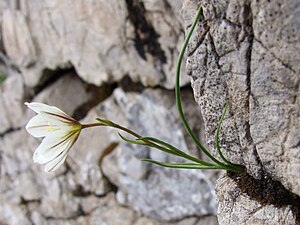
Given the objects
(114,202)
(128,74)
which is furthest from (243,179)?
(114,202)

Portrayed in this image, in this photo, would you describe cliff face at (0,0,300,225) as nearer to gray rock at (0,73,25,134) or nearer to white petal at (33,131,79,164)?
gray rock at (0,73,25,134)

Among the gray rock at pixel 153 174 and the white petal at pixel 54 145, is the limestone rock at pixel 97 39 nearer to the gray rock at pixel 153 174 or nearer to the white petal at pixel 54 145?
the gray rock at pixel 153 174

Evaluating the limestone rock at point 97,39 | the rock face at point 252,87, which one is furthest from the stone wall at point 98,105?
the rock face at point 252,87

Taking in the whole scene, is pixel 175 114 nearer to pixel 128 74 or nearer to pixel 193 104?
pixel 193 104

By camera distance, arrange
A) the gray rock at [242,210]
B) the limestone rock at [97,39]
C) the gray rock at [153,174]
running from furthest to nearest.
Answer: the gray rock at [153,174] < the limestone rock at [97,39] < the gray rock at [242,210]

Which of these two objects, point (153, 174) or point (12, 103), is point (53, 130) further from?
point (12, 103)

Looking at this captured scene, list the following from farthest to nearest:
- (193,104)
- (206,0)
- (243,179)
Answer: (193,104), (243,179), (206,0)

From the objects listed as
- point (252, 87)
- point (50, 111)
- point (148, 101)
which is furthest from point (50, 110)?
point (148, 101)
